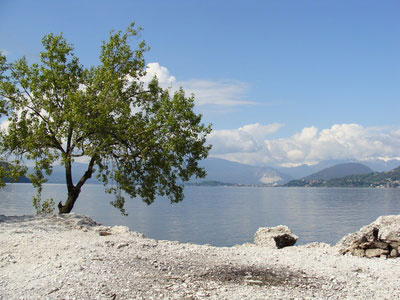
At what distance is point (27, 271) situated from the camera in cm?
1265

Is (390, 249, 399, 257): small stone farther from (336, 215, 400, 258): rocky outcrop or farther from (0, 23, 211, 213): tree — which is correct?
(0, 23, 211, 213): tree

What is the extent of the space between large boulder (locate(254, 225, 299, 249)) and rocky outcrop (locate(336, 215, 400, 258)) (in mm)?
3599

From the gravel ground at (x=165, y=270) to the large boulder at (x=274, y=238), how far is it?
3192 mm

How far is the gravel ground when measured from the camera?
433 inches

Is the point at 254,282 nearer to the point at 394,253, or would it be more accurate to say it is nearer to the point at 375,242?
the point at 375,242

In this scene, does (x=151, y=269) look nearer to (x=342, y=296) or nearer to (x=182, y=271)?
(x=182, y=271)

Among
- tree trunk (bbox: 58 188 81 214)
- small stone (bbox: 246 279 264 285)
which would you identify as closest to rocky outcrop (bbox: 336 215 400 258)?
small stone (bbox: 246 279 264 285)

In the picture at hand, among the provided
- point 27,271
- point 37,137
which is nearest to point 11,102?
point 37,137

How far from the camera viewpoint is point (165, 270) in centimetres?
1312

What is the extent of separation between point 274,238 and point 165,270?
10072 millimetres

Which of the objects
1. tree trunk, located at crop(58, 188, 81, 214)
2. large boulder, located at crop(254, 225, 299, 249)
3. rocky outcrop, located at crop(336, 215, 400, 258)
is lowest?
large boulder, located at crop(254, 225, 299, 249)

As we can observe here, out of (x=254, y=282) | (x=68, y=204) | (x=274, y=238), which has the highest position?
(x=68, y=204)

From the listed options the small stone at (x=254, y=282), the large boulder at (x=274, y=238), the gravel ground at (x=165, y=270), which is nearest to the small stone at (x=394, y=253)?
the gravel ground at (x=165, y=270)

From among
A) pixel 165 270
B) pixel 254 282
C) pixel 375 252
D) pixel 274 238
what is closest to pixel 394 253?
pixel 375 252
